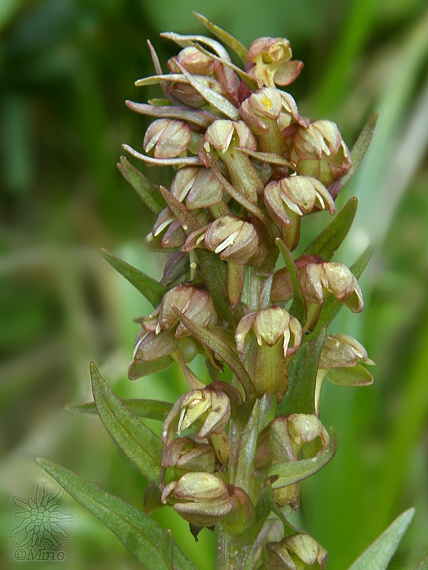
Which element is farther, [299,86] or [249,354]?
[299,86]

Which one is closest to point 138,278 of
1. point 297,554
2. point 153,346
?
point 153,346

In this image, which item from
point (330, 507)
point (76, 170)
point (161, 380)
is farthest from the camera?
point (76, 170)

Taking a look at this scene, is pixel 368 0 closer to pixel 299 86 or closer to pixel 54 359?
pixel 299 86

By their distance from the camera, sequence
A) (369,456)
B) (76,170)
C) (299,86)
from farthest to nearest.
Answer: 1. (76,170)
2. (299,86)
3. (369,456)

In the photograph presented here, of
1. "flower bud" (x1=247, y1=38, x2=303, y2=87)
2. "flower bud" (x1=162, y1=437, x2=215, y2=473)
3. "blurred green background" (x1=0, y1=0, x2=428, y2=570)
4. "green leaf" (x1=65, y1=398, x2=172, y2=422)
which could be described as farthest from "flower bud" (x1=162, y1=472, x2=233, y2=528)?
"blurred green background" (x1=0, y1=0, x2=428, y2=570)

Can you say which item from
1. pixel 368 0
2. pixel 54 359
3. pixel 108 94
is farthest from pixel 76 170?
pixel 368 0

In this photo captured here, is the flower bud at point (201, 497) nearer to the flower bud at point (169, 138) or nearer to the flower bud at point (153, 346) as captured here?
the flower bud at point (153, 346)

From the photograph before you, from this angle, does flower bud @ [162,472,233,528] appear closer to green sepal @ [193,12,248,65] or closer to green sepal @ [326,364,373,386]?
green sepal @ [326,364,373,386]
